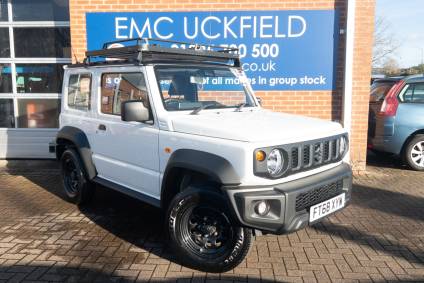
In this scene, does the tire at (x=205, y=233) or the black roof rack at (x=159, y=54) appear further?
the black roof rack at (x=159, y=54)

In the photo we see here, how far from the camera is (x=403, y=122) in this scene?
7.36 m

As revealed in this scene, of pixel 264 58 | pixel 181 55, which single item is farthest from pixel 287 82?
pixel 181 55

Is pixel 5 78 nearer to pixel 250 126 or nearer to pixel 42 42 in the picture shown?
pixel 42 42

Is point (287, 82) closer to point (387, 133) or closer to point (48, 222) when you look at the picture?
point (387, 133)

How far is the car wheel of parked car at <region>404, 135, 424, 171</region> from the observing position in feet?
24.3

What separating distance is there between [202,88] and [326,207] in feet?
5.94

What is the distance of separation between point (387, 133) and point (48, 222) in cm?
590

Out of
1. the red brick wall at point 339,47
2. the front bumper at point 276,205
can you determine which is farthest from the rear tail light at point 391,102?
the front bumper at point 276,205

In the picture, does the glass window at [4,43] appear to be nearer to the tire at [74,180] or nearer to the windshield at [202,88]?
the tire at [74,180]

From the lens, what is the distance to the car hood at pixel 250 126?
11.0 feet

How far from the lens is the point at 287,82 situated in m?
7.29

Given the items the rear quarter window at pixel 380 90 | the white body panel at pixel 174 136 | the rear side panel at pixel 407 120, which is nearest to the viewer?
the white body panel at pixel 174 136

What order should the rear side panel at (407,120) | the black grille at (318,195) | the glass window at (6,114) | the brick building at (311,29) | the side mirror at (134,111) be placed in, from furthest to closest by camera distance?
the glass window at (6,114)
the rear side panel at (407,120)
the brick building at (311,29)
the side mirror at (134,111)
the black grille at (318,195)

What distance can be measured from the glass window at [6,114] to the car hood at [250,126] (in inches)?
232
